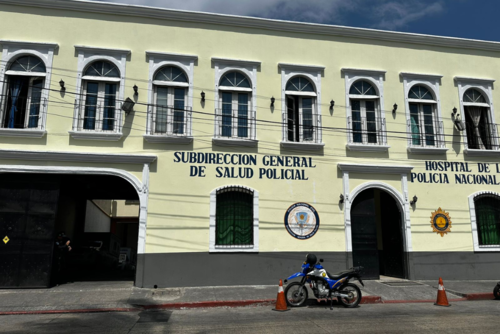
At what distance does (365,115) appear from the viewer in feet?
46.4

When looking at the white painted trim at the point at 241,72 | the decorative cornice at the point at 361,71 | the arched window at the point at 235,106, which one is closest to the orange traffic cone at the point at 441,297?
the white painted trim at the point at 241,72

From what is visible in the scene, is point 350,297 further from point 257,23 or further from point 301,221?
point 257,23

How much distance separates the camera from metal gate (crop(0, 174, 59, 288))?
11.4 m

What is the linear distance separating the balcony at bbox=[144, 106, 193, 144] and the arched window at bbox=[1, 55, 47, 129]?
3.40 meters

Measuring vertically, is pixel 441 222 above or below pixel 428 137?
below

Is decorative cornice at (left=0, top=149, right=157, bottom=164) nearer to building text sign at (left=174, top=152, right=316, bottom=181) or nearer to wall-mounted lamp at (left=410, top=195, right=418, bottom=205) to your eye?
building text sign at (left=174, top=152, right=316, bottom=181)

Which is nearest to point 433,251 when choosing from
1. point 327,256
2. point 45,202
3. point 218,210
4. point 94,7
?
point 327,256

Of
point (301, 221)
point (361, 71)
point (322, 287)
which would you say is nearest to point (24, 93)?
point (301, 221)

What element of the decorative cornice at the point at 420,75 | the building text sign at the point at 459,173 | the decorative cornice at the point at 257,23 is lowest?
the building text sign at the point at 459,173

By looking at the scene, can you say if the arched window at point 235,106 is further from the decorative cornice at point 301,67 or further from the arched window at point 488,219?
the arched window at point 488,219

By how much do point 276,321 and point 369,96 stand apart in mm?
9072

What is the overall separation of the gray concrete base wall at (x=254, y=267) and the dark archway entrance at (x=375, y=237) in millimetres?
586

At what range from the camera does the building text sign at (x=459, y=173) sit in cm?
1395

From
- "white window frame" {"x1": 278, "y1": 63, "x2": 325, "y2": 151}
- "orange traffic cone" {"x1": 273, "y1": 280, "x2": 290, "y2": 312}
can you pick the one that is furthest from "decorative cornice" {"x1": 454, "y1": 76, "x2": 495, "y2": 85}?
"orange traffic cone" {"x1": 273, "y1": 280, "x2": 290, "y2": 312}
